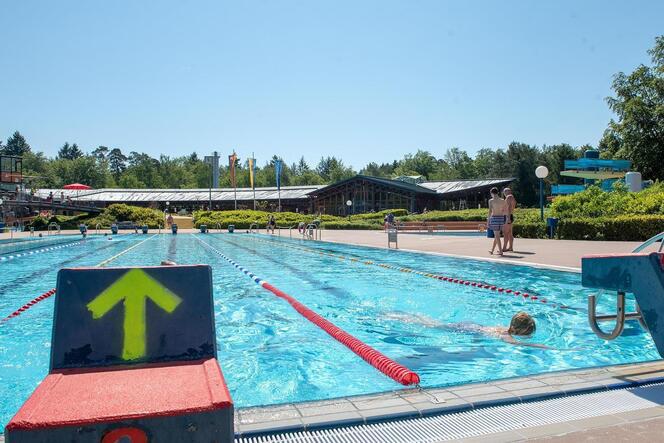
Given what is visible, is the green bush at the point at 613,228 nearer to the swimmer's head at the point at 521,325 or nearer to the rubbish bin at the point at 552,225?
the rubbish bin at the point at 552,225

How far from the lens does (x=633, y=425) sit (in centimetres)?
301

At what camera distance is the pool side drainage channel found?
297cm

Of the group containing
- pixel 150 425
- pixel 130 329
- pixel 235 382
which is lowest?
pixel 235 382

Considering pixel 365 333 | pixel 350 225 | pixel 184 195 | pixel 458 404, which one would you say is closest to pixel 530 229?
pixel 365 333

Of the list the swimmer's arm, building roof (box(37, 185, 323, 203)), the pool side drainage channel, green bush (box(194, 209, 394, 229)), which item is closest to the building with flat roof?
→ building roof (box(37, 185, 323, 203))

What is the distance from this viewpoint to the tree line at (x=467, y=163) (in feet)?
139

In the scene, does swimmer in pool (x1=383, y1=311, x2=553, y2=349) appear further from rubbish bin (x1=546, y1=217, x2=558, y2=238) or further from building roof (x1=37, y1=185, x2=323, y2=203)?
building roof (x1=37, y1=185, x2=323, y2=203)

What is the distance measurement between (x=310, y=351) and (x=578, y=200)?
19.2 m

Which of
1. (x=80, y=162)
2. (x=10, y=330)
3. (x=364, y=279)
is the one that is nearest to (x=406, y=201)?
(x=364, y=279)

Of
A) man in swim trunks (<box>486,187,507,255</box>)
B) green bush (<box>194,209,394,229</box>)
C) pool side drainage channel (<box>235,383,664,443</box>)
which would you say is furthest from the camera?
green bush (<box>194,209,394,229</box>)

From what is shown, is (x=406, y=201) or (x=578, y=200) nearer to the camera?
(x=578, y=200)

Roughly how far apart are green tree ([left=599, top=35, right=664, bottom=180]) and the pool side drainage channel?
1762 inches

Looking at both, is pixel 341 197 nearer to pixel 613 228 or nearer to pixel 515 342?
pixel 613 228

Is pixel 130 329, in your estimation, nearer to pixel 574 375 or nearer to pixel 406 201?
pixel 574 375
